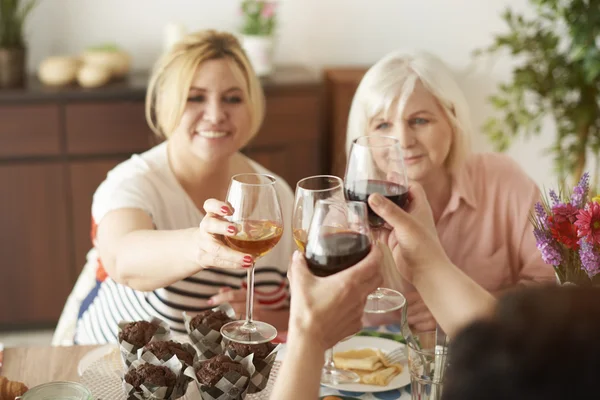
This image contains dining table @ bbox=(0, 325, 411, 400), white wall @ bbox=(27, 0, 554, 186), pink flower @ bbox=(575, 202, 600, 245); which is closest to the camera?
pink flower @ bbox=(575, 202, 600, 245)

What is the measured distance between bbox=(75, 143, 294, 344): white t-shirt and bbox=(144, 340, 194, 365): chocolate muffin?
20.8 inches

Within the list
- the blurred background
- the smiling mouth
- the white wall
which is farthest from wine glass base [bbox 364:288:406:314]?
the white wall

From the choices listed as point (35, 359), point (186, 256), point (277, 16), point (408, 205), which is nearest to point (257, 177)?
point (186, 256)

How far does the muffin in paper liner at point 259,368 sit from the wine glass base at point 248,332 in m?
0.03

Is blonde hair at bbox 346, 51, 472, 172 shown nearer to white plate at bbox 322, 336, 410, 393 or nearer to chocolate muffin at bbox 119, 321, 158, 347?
white plate at bbox 322, 336, 410, 393

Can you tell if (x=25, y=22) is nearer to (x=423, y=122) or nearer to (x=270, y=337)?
(x=423, y=122)

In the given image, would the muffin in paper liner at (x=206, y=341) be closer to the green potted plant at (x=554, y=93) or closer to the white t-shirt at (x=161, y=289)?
the white t-shirt at (x=161, y=289)

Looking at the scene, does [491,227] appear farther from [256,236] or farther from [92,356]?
[92,356]

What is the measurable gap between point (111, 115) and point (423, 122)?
1.86 metres

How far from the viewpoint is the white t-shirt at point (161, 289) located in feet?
6.75

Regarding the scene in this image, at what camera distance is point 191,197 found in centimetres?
223

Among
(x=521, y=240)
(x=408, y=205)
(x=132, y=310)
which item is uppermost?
(x=408, y=205)

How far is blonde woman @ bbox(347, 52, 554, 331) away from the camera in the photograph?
2.12 metres

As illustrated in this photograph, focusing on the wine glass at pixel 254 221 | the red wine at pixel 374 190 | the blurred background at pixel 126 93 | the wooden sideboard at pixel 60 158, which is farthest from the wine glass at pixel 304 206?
the wooden sideboard at pixel 60 158
